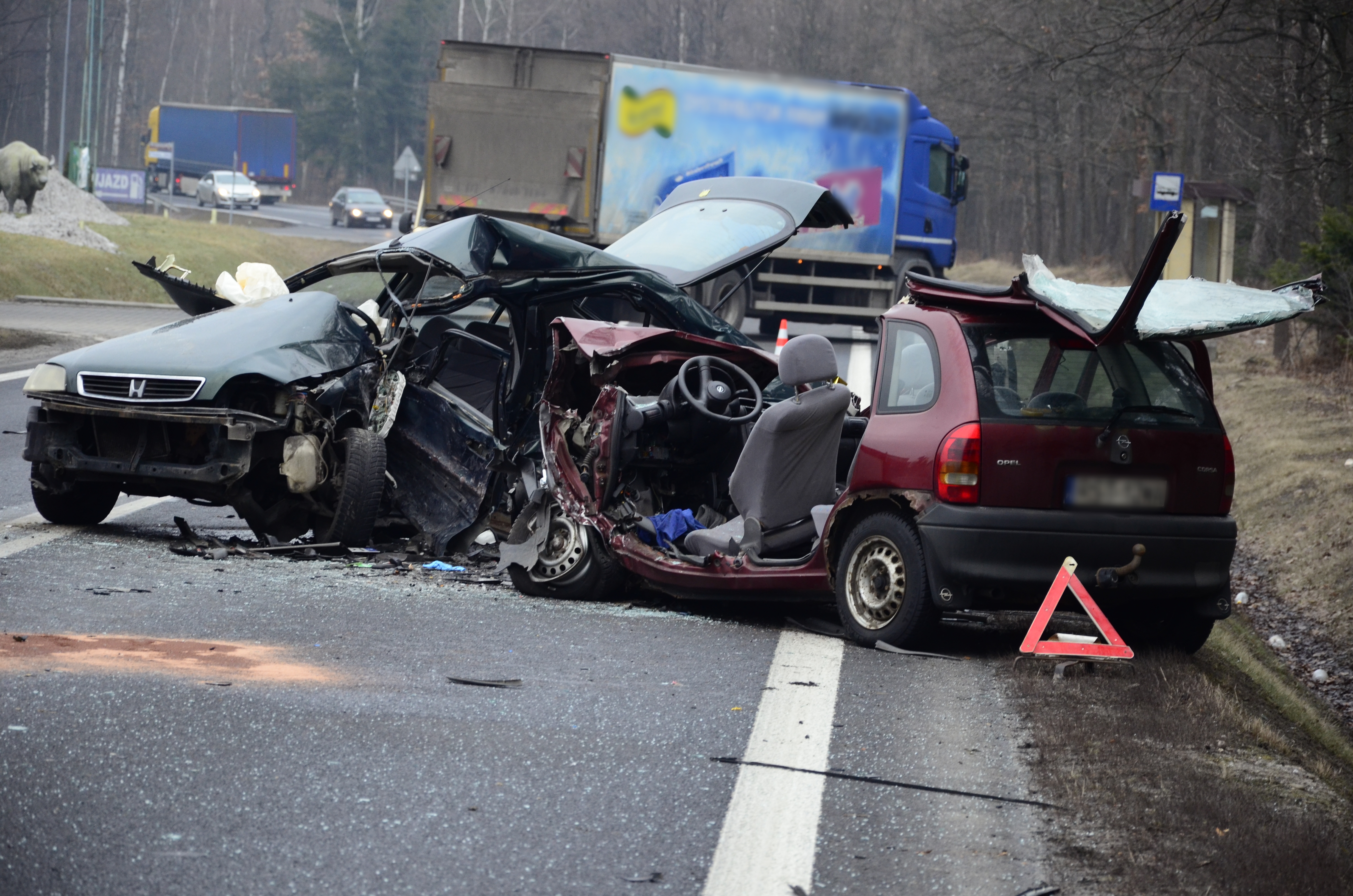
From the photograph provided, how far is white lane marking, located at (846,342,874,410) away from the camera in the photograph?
16.5 metres

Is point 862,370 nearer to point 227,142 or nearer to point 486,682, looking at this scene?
Result: point 486,682

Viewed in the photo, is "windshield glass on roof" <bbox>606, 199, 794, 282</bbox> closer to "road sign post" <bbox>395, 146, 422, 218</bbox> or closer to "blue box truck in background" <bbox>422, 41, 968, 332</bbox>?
"blue box truck in background" <bbox>422, 41, 968, 332</bbox>

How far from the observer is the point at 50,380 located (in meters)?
8.55

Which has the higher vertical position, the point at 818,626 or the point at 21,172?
the point at 21,172

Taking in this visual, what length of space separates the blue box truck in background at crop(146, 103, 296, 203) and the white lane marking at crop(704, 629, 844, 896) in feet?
236

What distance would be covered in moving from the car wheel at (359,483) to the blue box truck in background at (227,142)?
68.9 meters

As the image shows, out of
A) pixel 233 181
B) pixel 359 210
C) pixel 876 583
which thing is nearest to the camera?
pixel 876 583

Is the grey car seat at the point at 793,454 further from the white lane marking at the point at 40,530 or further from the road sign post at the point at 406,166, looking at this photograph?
the road sign post at the point at 406,166

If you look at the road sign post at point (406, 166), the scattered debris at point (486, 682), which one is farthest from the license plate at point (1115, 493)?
the road sign post at point (406, 166)

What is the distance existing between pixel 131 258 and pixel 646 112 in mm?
13354

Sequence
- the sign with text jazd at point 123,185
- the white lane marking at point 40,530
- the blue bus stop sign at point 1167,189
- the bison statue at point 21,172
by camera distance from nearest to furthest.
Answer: the white lane marking at point 40,530 < the blue bus stop sign at point 1167,189 < the bison statue at point 21,172 < the sign with text jazd at point 123,185

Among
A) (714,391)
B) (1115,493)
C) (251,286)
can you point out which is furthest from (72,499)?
(1115,493)

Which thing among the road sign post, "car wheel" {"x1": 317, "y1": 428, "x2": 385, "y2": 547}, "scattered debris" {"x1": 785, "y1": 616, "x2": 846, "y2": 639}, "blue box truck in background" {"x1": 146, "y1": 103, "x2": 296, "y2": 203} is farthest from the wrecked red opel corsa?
"blue box truck in background" {"x1": 146, "y1": 103, "x2": 296, "y2": 203}

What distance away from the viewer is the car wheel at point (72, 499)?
29.0 feet
